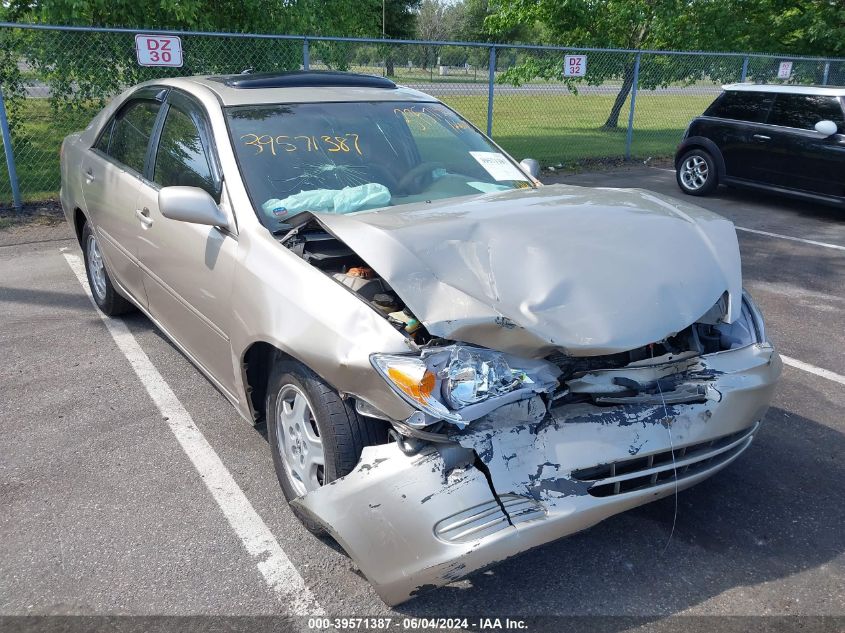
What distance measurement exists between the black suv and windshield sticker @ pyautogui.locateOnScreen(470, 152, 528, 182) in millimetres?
6324

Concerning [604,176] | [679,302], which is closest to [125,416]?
[679,302]

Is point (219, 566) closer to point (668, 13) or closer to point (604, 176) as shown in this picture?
point (604, 176)

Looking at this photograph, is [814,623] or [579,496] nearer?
[579,496]

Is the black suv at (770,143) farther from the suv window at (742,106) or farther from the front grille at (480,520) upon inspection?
the front grille at (480,520)

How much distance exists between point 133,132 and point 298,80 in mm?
1225

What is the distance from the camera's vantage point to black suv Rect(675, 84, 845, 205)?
8.80 metres

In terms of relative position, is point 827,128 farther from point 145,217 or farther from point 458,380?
point 458,380

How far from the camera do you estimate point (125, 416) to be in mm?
4012

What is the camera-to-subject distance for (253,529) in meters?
3.05

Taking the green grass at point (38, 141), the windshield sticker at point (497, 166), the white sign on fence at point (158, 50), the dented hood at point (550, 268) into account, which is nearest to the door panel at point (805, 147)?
the windshield sticker at point (497, 166)

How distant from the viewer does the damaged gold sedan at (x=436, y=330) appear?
2.29 meters

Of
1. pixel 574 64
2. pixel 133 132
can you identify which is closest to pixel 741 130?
pixel 574 64

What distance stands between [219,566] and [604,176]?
10731 millimetres

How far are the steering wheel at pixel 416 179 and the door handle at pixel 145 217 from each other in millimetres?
1426
